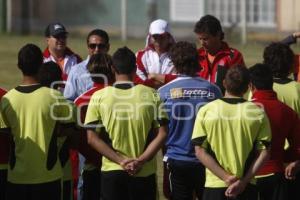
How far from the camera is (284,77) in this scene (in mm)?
8977

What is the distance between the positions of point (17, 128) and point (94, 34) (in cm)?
255

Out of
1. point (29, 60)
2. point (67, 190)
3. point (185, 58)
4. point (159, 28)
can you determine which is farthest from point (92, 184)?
point (159, 28)

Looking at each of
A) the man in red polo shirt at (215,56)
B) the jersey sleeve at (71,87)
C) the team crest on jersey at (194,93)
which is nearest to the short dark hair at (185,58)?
the team crest on jersey at (194,93)

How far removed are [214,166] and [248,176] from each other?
1.06 ft

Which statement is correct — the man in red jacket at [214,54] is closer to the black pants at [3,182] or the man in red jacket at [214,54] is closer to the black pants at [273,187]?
the black pants at [273,187]

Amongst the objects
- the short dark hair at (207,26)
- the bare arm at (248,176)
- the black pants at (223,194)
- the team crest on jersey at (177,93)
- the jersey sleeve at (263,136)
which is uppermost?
the short dark hair at (207,26)

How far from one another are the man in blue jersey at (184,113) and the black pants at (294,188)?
0.80m

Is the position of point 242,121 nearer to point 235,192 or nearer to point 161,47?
point 235,192

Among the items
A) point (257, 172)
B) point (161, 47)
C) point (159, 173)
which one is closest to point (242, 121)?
point (257, 172)

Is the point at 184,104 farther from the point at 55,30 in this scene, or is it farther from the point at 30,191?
the point at 55,30

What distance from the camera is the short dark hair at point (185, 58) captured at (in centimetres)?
877

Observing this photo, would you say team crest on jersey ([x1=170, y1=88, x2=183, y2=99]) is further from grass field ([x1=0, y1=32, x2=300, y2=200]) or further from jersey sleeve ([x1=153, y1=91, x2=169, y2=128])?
grass field ([x1=0, y1=32, x2=300, y2=200])

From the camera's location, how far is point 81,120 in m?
8.79

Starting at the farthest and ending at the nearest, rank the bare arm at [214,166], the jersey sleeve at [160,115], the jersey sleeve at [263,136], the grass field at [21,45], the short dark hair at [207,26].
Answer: the grass field at [21,45], the short dark hair at [207,26], the jersey sleeve at [160,115], the jersey sleeve at [263,136], the bare arm at [214,166]
